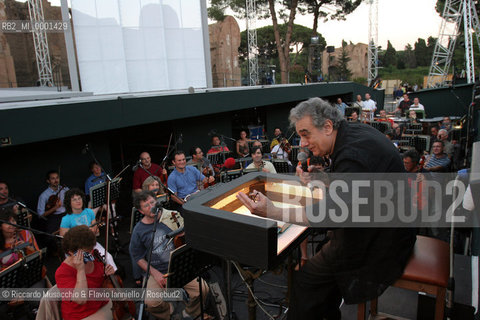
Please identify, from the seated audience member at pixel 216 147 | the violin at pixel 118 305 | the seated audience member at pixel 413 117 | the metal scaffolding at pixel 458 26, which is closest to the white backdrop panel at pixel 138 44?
the seated audience member at pixel 216 147

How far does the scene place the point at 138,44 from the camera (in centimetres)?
980

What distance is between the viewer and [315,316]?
6.22 ft

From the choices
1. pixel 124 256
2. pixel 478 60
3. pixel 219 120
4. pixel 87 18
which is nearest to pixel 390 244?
pixel 124 256

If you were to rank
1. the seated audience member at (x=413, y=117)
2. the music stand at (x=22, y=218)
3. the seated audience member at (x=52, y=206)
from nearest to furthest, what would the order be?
the music stand at (x=22, y=218), the seated audience member at (x=52, y=206), the seated audience member at (x=413, y=117)

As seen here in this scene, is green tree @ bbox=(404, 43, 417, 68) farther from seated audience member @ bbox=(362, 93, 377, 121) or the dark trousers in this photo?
Result: the dark trousers

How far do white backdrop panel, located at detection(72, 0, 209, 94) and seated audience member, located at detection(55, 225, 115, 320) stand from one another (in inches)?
283

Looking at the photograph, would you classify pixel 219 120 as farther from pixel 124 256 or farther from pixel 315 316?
pixel 315 316

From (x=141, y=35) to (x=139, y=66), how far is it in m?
0.94

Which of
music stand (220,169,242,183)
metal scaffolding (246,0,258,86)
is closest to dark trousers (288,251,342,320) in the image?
music stand (220,169,242,183)

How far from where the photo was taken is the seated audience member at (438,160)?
6.45 m

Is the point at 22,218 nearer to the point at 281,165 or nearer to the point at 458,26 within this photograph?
the point at 281,165

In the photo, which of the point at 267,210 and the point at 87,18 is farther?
the point at 87,18

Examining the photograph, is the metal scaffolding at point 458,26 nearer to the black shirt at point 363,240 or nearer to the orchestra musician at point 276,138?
the orchestra musician at point 276,138

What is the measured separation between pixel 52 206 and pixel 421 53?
6740 cm
